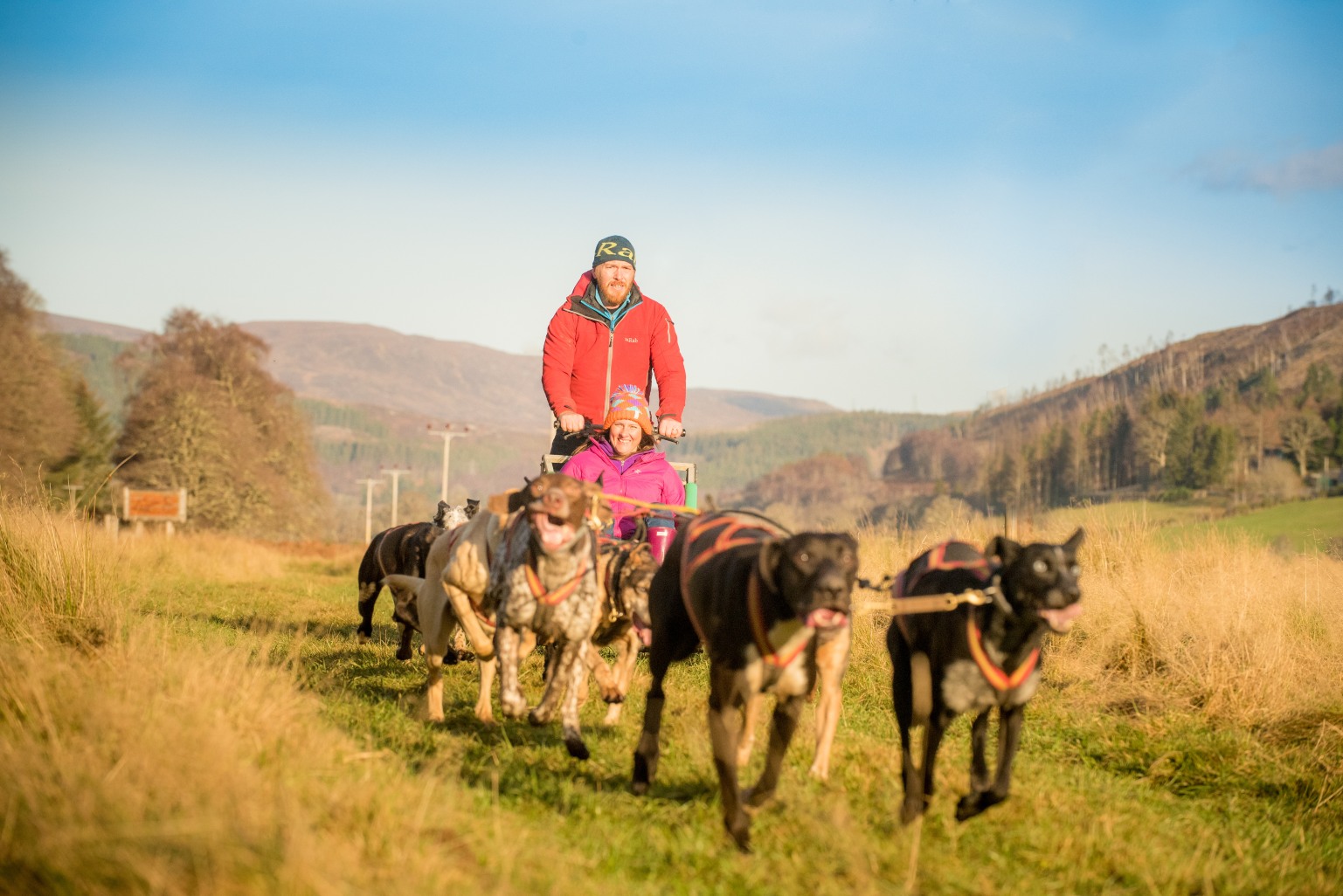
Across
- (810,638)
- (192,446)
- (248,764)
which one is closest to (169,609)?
(248,764)

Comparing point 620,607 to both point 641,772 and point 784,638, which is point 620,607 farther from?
point 784,638

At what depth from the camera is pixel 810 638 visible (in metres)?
5.04

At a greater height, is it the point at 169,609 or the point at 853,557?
the point at 853,557

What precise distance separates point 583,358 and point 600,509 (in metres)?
3.61

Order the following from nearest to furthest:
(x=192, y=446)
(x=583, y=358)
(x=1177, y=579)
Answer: (x=583, y=358) < (x=1177, y=579) < (x=192, y=446)

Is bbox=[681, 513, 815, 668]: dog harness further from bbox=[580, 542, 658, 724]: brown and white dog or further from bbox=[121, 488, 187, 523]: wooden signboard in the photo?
bbox=[121, 488, 187, 523]: wooden signboard

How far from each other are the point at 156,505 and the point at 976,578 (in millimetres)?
42693

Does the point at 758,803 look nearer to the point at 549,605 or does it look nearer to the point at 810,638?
the point at 810,638

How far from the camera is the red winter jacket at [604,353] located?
10148mm

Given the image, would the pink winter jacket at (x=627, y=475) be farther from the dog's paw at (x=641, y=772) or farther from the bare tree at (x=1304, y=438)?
the bare tree at (x=1304, y=438)

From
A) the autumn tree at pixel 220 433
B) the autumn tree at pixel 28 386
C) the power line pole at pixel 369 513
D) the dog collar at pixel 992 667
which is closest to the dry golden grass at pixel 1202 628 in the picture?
the dog collar at pixel 992 667

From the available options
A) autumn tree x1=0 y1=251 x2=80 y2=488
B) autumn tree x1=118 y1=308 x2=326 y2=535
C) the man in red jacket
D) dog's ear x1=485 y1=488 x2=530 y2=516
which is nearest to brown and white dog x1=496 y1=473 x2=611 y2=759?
dog's ear x1=485 y1=488 x2=530 y2=516

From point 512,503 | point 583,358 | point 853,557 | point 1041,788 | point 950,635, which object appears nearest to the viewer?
point 853,557

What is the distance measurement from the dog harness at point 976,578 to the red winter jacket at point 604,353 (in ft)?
14.4
